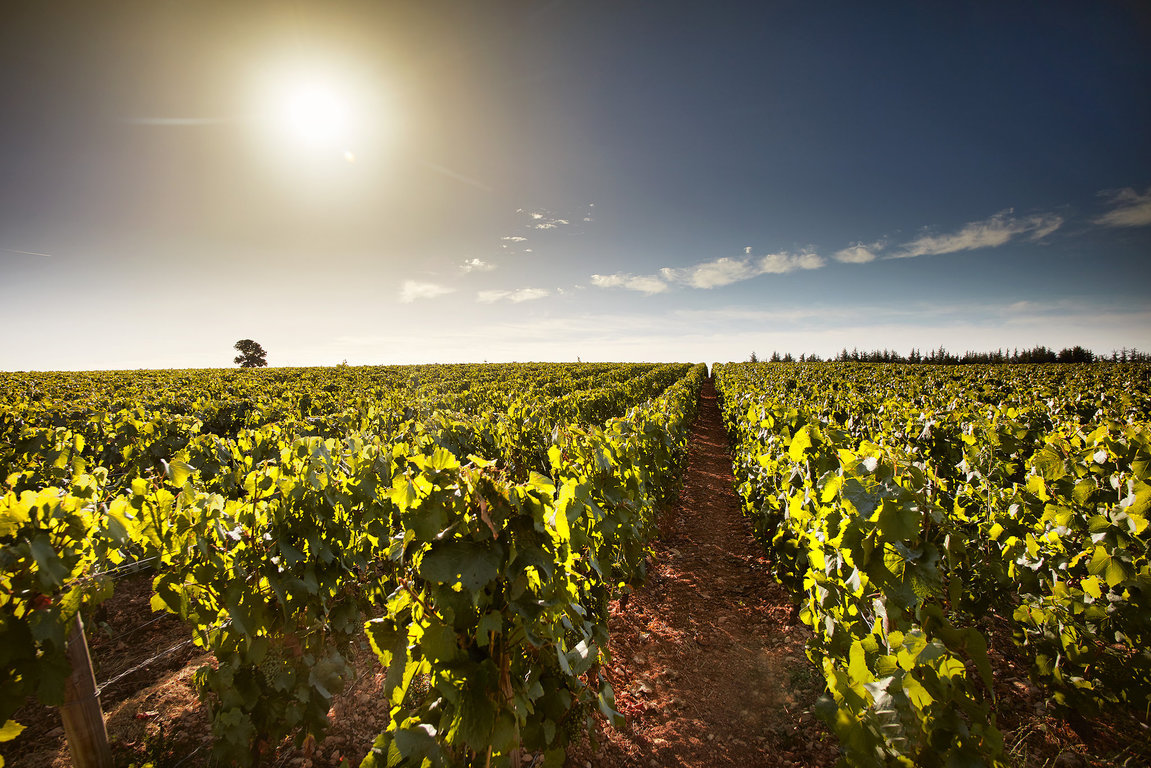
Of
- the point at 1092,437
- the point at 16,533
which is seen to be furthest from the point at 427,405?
the point at 1092,437

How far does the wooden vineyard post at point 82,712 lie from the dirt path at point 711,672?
8.73 feet

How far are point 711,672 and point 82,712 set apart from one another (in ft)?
13.9

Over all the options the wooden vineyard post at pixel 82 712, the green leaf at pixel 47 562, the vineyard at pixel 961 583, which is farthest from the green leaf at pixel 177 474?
the vineyard at pixel 961 583

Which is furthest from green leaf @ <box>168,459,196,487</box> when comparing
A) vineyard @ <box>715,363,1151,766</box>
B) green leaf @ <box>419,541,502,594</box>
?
vineyard @ <box>715,363,1151,766</box>

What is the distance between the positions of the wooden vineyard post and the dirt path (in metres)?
2.66

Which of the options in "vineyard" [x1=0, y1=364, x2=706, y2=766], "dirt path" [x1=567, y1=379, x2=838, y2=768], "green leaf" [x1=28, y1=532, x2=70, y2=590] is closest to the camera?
"green leaf" [x1=28, y1=532, x2=70, y2=590]

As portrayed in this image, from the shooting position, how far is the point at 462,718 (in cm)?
196

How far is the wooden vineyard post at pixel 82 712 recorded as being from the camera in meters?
2.28

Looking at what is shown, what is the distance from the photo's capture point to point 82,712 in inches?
91.9

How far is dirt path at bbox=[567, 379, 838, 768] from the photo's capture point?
10.5ft

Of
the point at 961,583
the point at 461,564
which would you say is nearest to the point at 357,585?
the point at 461,564

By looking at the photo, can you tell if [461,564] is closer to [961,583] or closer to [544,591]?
[544,591]

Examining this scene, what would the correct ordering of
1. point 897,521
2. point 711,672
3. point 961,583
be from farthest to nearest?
point 711,672 → point 961,583 → point 897,521

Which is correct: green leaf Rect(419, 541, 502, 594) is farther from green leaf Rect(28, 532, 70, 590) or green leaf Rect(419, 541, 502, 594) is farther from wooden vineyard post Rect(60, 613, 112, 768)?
wooden vineyard post Rect(60, 613, 112, 768)
